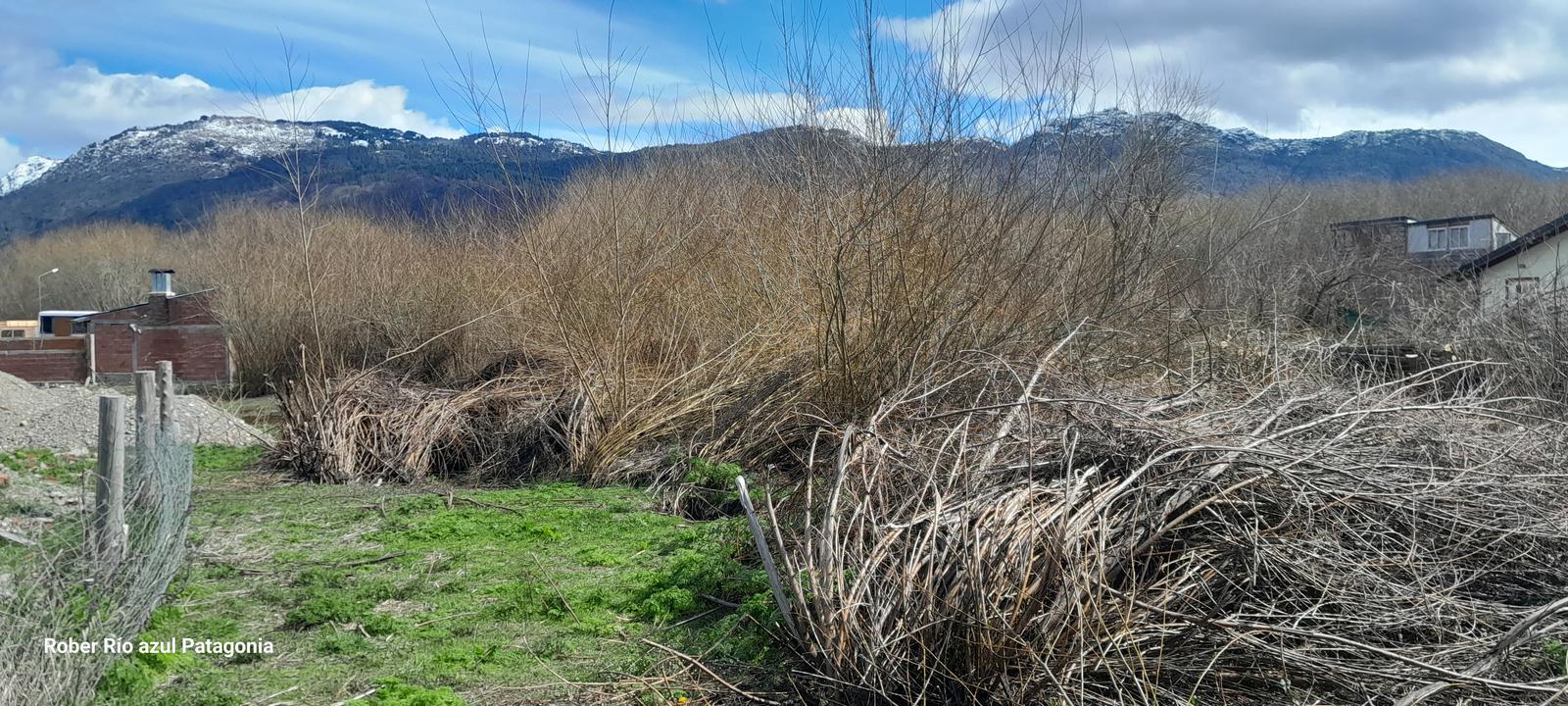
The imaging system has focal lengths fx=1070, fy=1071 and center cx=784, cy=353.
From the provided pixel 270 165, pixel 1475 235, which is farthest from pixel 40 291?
pixel 1475 235

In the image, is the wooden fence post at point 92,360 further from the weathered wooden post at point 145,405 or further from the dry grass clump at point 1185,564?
the dry grass clump at point 1185,564

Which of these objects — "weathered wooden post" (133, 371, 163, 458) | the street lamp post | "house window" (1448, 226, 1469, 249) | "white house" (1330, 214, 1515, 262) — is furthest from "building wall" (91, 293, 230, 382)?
"house window" (1448, 226, 1469, 249)

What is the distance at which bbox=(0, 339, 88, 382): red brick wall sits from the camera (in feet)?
83.9

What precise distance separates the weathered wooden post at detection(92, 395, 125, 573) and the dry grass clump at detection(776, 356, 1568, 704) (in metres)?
2.89

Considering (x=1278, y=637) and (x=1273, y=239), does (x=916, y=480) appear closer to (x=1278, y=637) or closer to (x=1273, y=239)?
(x=1278, y=637)

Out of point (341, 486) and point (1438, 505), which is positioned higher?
point (1438, 505)

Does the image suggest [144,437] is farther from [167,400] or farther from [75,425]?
[75,425]

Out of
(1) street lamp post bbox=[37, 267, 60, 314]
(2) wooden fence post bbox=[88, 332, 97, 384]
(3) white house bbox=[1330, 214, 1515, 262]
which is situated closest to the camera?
(2) wooden fence post bbox=[88, 332, 97, 384]

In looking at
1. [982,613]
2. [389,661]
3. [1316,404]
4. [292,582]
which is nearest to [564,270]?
[292,582]

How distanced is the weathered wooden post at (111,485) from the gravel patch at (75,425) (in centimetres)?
643

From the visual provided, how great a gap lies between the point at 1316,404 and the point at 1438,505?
3.08 ft

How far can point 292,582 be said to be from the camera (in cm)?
562

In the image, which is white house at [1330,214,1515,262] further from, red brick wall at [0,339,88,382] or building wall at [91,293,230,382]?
red brick wall at [0,339,88,382]

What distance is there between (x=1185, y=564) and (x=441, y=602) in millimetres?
3445
